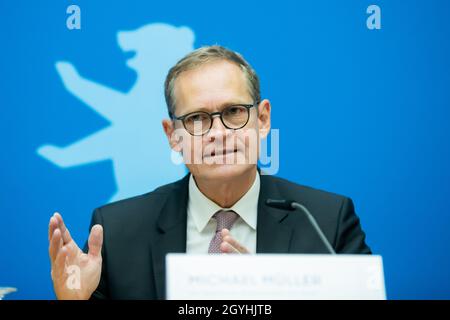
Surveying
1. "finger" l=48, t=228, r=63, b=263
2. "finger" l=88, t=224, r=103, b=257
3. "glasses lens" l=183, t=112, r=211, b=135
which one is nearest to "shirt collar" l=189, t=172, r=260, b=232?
"glasses lens" l=183, t=112, r=211, b=135

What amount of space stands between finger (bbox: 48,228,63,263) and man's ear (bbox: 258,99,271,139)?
0.94 m

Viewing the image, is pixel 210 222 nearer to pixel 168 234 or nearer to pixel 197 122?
pixel 168 234

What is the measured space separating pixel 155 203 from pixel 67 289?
65 cm

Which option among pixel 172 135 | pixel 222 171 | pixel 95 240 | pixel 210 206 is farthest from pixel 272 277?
pixel 172 135

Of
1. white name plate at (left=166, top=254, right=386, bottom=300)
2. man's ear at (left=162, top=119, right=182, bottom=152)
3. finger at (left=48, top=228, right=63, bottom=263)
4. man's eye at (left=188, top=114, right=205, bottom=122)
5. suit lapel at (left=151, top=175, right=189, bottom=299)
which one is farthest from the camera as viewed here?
man's ear at (left=162, top=119, right=182, bottom=152)

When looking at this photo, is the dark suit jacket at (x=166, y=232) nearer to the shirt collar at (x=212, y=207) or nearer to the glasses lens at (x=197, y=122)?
the shirt collar at (x=212, y=207)

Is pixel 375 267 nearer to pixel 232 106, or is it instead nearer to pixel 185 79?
pixel 232 106

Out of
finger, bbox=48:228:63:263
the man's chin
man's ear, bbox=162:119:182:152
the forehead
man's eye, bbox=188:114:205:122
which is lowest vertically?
finger, bbox=48:228:63:263

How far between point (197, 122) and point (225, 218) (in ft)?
1.23

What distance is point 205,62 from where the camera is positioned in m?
2.14

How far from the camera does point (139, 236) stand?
2086mm

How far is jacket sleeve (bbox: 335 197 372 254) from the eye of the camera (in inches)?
81.5

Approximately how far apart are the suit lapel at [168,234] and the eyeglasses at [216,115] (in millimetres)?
298

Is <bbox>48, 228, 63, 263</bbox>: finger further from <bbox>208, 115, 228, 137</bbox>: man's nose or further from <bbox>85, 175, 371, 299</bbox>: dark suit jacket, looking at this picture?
<bbox>208, 115, 228, 137</bbox>: man's nose
